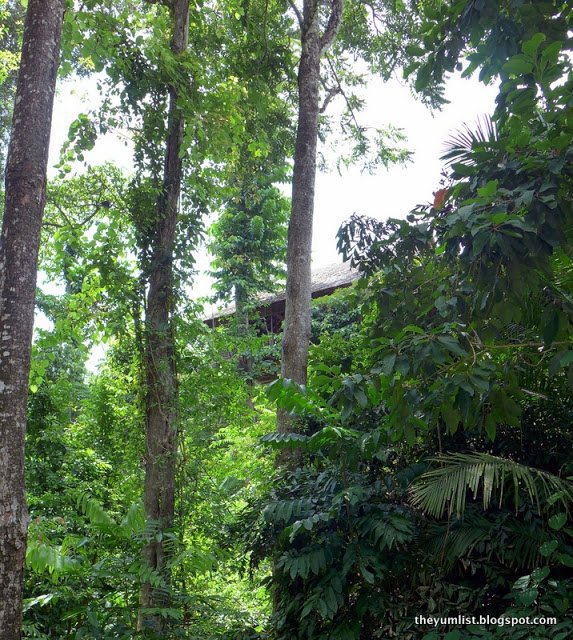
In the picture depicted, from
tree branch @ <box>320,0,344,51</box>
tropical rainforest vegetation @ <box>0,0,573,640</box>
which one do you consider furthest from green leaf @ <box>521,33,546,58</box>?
tree branch @ <box>320,0,344,51</box>

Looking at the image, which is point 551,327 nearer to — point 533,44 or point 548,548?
point 548,548

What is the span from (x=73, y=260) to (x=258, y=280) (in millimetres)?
9752

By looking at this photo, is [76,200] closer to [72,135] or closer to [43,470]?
[72,135]

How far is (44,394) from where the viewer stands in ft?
21.6

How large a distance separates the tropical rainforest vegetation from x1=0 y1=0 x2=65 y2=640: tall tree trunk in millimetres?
14

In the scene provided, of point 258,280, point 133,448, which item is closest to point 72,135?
point 133,448

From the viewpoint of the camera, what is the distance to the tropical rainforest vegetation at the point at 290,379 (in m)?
3.32

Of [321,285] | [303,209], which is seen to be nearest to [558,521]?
[303,209]

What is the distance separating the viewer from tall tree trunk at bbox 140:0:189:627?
205 inches

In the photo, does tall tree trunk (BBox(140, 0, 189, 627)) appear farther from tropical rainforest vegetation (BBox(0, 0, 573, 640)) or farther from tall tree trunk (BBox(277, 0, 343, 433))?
tall tree trunk (BBox(277, 0, 343, 433))

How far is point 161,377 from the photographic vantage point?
545 cm

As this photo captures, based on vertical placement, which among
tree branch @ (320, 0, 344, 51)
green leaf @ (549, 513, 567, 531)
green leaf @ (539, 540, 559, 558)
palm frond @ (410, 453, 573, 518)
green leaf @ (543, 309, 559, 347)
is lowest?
green leaf @ (539, 540, 559, 558)

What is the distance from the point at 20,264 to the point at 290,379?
74.3 inches

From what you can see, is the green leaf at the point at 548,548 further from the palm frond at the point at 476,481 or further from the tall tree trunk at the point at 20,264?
the tall tree trunk at the point at 20,264
